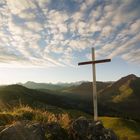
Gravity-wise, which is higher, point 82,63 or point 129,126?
point 82,63

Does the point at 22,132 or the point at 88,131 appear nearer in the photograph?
the point at 22,132

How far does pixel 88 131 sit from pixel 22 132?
3.10m

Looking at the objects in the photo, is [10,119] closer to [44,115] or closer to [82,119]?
[44,115]

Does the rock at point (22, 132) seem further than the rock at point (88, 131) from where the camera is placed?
No

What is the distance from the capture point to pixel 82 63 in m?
17.8

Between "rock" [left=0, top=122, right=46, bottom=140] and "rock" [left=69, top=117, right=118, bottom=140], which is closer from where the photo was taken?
"rock" [left=0, top=122, right=46, bottom=140]

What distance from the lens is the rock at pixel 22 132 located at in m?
9.96

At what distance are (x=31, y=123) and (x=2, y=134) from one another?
4.37 feet

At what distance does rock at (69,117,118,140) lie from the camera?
11.4 m

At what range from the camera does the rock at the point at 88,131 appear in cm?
1144

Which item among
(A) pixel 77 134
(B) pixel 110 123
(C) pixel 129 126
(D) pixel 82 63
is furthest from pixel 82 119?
(C) pixel 129 126

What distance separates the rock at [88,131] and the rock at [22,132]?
1768 mm

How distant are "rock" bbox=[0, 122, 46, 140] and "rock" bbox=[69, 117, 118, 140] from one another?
1.77 m

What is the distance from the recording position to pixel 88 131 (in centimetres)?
1155
